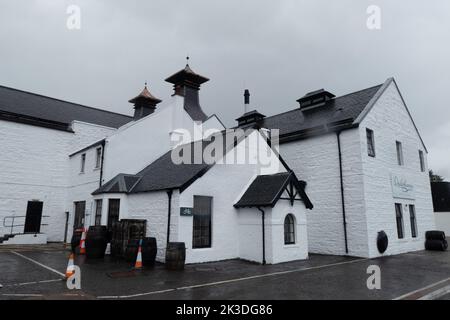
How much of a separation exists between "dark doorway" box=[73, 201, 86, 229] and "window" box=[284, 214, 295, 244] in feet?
40.3

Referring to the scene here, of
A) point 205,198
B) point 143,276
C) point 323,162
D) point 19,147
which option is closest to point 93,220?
point 205,198

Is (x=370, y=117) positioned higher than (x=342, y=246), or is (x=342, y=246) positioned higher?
(x=370, y=117)

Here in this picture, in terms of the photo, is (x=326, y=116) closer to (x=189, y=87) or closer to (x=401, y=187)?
(x=401, y=187)

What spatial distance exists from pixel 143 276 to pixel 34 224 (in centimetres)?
1437

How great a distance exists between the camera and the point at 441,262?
42.3ft

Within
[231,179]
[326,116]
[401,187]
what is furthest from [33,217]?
[401,187]

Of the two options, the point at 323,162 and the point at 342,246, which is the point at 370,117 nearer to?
the point at 323,162

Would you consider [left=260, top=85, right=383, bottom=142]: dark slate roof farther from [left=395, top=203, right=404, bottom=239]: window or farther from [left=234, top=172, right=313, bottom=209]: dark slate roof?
[left=395, top=203, right=404, bottom=239]: window

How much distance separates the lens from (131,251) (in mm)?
12094

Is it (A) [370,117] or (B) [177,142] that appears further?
(B) [177,142]

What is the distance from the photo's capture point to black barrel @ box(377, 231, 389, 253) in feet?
48.2

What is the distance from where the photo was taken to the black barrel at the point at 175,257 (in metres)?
10.7

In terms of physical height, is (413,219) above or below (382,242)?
above

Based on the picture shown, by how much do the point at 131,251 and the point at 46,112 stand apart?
15.6 metres
